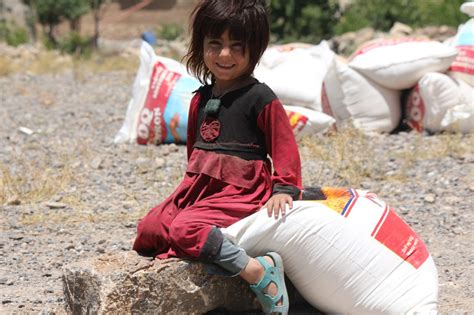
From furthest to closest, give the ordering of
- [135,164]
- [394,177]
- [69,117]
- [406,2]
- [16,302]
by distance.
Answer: [406,2] < [69,117] < [135,164] < [394,177] < [16,302]

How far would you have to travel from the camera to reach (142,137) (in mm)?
5930

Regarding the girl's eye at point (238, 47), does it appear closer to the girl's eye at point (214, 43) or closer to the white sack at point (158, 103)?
the girl's eye at point (214, 43)

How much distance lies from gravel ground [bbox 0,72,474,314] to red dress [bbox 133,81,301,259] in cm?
55

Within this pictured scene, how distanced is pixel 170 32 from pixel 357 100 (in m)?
12.0

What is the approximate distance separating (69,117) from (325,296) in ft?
16.0

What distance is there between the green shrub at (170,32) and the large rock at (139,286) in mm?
14868

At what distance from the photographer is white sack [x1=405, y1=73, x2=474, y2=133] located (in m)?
5.77

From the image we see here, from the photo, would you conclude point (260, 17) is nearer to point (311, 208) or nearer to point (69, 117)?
point (311, 208)

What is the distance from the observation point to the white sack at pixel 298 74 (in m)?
5.96

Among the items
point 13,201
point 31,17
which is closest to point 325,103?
point 13,201

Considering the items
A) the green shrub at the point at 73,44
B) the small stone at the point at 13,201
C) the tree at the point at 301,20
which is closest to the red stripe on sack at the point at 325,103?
the small stone at the point at 13,201

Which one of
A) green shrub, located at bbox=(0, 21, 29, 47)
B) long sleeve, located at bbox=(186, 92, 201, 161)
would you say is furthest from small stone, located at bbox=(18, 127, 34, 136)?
green shrub, located at bbox=(0, 21, 29, 47)

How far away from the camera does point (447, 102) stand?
5.79 metres

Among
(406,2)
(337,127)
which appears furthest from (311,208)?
(406,2)
